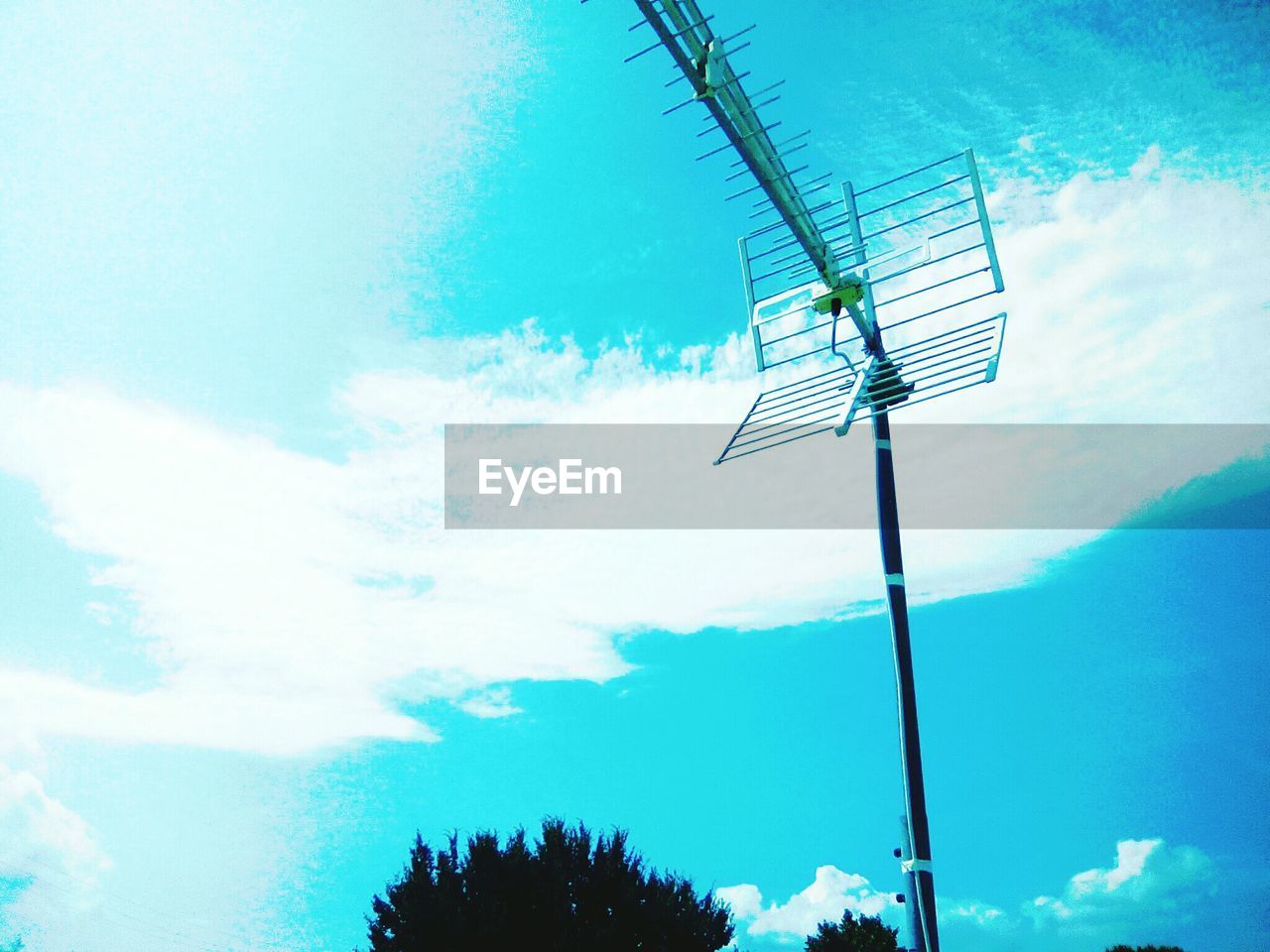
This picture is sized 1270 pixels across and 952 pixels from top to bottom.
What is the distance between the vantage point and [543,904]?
18062 mm

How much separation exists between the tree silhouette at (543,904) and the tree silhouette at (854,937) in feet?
35.4

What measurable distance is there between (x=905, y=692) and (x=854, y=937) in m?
25.7

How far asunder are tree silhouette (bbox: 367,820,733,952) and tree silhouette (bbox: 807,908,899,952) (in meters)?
10.8

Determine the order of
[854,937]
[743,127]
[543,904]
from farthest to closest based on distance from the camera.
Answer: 1. [854,937]
2. [543,904]
3. [743,127]

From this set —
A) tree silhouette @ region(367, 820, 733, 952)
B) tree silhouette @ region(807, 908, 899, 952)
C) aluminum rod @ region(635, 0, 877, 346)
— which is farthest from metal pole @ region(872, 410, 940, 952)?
tree silhouette @ region(807, 908, 899, 952)

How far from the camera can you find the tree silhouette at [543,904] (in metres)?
17.4

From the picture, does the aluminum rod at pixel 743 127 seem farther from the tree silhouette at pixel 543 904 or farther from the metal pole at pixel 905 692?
the tree silhouette at pixel 543 904

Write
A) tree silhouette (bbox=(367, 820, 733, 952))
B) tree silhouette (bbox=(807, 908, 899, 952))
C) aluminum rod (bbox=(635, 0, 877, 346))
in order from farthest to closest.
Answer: tree silhouette (bbox=(807, 908, 899, 952)), tree silhouette (bbox=(367, 820, 733, 952)), aluminum rod (bbox=(635, 0, 877, 346))

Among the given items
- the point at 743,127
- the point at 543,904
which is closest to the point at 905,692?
the point at 743,127

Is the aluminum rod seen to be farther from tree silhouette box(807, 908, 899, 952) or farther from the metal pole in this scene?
tree silhouette box(807, 908, 899, 952)

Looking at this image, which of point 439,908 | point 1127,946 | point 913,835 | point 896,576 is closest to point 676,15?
point 896,576

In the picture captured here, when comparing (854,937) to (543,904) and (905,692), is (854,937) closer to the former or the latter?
(543,904)

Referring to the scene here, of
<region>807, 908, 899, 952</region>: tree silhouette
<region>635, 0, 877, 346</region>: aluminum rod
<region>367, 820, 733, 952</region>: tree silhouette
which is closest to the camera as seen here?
<region>635, 0, 877, 346</region>: aluminum rod

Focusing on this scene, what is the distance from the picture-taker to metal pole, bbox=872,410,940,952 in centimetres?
655
